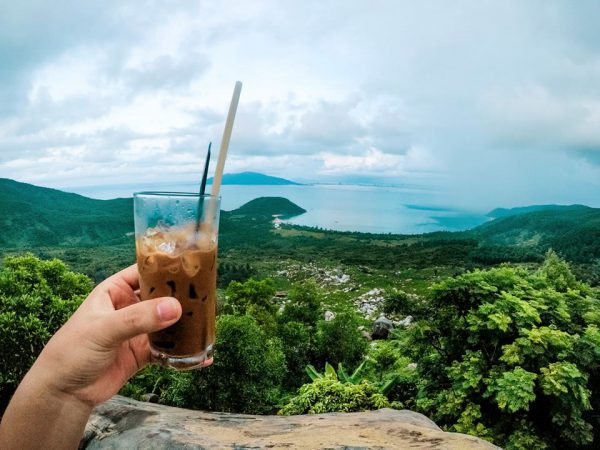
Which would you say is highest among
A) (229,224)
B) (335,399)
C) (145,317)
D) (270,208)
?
(145,317)

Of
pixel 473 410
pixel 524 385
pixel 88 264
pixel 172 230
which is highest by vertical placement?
pixel 172 230

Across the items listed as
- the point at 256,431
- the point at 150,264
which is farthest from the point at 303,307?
the point at 150,264

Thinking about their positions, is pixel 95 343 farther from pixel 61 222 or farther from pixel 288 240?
pixel 61 222

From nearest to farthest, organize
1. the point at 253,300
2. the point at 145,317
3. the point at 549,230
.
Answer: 1. the point at 145,317
2. the point at 253,300
3. the point at 549,230

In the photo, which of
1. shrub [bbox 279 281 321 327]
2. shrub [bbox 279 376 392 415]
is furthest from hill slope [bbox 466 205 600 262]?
shrub [bbox 279 376 392 415]

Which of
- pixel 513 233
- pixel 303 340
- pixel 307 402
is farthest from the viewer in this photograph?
pixel 513 233

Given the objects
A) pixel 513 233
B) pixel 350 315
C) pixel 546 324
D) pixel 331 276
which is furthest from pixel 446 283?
pixel 513 233

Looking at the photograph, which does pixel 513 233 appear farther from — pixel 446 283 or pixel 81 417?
pixel 81 417

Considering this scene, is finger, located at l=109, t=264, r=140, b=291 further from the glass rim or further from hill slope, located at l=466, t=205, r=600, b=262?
hill slope, located at l=466, t=205, r=600, b=262
